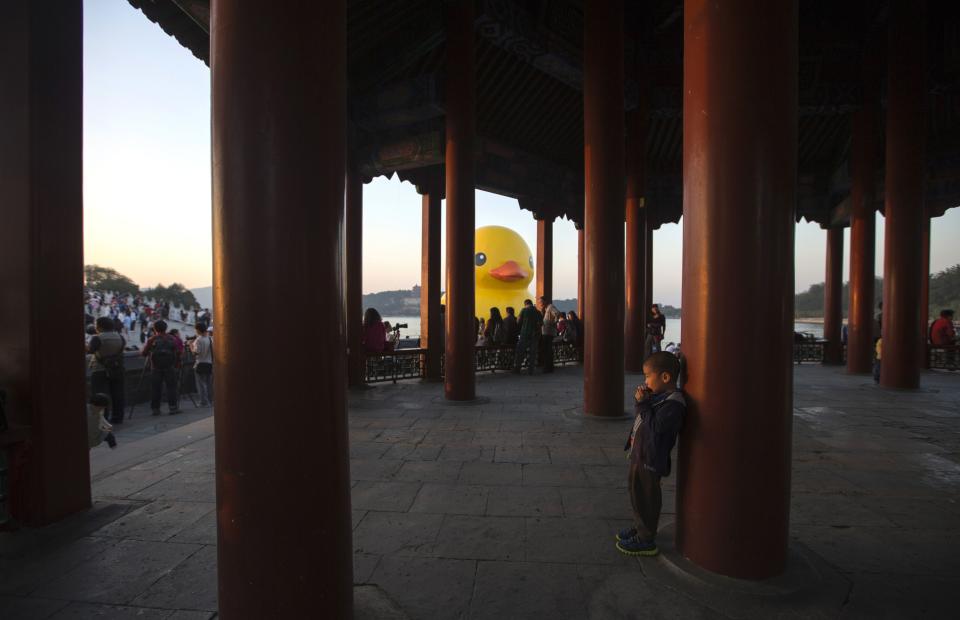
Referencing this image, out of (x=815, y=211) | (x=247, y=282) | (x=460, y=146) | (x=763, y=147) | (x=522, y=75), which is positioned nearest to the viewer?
(x=247, y=282)

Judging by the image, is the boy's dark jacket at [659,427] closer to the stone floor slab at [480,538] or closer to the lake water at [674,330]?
the stone floor slab at [480,538]

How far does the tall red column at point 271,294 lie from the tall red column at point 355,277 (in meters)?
6.65

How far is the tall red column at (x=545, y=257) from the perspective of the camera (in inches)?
518

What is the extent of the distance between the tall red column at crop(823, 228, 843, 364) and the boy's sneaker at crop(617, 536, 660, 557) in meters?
12.8

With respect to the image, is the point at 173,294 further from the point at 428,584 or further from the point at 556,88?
the point at 428,584

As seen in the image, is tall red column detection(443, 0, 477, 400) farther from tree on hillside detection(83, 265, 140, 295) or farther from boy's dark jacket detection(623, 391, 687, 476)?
tree on hillside detection(83, 265, 140, 295)

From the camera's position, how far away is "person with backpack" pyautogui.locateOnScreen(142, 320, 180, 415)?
8.48m

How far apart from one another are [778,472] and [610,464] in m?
2.09

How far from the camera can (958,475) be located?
4148mm

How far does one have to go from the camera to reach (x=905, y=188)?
328 inches

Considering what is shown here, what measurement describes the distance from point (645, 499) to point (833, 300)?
13534 millimetres

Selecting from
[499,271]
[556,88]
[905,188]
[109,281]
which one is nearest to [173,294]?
[109,281]

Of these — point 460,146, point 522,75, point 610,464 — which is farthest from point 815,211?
point 610,464

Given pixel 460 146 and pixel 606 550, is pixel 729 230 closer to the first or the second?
pixel 606 550
